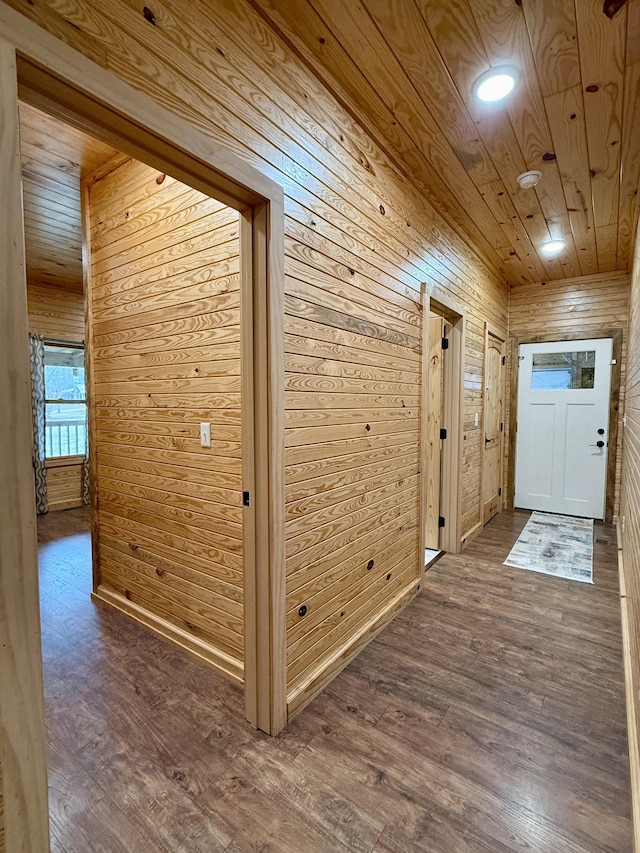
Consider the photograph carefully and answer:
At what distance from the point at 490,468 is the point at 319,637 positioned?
347cm

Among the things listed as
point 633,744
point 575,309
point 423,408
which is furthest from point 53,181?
point 575,309

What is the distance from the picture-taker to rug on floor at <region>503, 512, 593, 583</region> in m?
3.20

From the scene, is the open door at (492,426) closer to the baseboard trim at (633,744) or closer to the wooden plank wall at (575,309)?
the wooden plank wall at (575,309)

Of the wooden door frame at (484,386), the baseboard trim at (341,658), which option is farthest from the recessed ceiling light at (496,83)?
the baseboard trim at (341,658)

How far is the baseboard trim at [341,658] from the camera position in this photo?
5.63ft

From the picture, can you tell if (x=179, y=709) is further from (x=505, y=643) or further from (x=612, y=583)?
(x=612, y=583)

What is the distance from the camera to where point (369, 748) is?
1539mm

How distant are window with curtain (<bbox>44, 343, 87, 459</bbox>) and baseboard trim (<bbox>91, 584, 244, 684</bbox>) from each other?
3365 mm

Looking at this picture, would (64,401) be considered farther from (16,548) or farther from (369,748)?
(369,748)

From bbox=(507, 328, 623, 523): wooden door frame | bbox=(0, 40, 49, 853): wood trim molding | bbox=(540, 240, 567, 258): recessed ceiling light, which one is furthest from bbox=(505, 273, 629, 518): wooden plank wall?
bbox=(0, 40, 49, 853): wood trim molding

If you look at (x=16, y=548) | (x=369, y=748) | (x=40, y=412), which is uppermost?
(x=40, y=412)

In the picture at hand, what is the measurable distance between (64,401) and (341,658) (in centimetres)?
513

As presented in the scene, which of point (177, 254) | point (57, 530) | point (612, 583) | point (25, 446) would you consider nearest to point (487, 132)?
point (177, 254)

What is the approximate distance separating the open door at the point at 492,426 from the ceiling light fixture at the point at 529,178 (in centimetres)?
167
